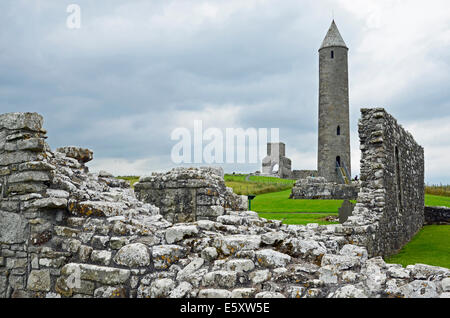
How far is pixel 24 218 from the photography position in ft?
18.5

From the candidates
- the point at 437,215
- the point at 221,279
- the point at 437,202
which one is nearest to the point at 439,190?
the point at 437,202

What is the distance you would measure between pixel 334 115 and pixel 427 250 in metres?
28.9

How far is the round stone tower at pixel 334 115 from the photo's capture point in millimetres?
40375

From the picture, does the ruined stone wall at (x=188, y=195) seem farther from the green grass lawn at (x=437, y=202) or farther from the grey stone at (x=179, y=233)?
the green grass lawn at (x=437, y=202)

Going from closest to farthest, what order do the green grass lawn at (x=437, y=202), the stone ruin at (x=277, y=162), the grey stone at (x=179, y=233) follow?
the grey stone at (x=179, y=233)
the green grass lawn at (x=437, y=202)
the stone ruin at (x=277, y=162)

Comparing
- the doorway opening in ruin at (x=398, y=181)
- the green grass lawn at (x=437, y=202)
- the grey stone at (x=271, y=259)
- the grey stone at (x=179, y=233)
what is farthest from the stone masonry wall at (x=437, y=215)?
the grey stone at (x=179, y=233)

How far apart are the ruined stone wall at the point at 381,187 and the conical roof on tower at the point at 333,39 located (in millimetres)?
28282

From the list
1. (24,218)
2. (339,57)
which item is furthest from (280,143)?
(24,218)

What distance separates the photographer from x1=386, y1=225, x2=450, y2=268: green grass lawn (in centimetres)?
1069

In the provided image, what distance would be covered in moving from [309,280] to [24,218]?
3952 millimetres
